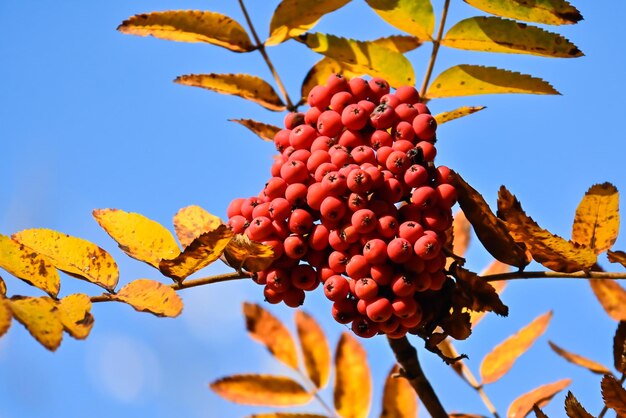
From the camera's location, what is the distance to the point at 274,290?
238cm

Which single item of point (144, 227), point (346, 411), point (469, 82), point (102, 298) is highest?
point (469, 82)

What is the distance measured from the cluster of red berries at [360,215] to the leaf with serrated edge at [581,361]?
91 centimetres

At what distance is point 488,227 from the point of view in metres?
2.36

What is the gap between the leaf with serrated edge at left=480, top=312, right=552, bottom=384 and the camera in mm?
3154

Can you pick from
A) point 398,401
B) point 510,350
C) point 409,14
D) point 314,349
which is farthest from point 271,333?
point 409,14

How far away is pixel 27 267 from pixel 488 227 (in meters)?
1.19

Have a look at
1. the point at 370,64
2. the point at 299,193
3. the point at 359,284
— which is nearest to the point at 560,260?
the point at 359,284

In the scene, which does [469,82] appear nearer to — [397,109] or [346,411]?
[397,109]

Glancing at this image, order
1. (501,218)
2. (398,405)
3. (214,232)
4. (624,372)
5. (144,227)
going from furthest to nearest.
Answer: (398,405) → (624,372) → (144,227) → (501,218) → (214,232)

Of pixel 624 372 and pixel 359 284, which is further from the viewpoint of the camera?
pixel 624 372

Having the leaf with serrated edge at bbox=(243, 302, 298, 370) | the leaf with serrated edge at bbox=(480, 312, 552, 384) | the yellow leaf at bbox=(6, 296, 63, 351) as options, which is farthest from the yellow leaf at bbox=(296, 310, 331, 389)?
the yellow leaf at bbox=(6, 296, 63, 351)

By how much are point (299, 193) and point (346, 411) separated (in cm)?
94

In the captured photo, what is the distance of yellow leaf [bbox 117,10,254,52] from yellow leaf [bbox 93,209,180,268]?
629 millimetres

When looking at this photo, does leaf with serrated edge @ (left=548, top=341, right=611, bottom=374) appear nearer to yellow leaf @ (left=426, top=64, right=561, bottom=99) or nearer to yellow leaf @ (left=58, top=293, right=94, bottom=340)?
yellow leaf @ (left=426, top=64, right=561, bottom=99)
